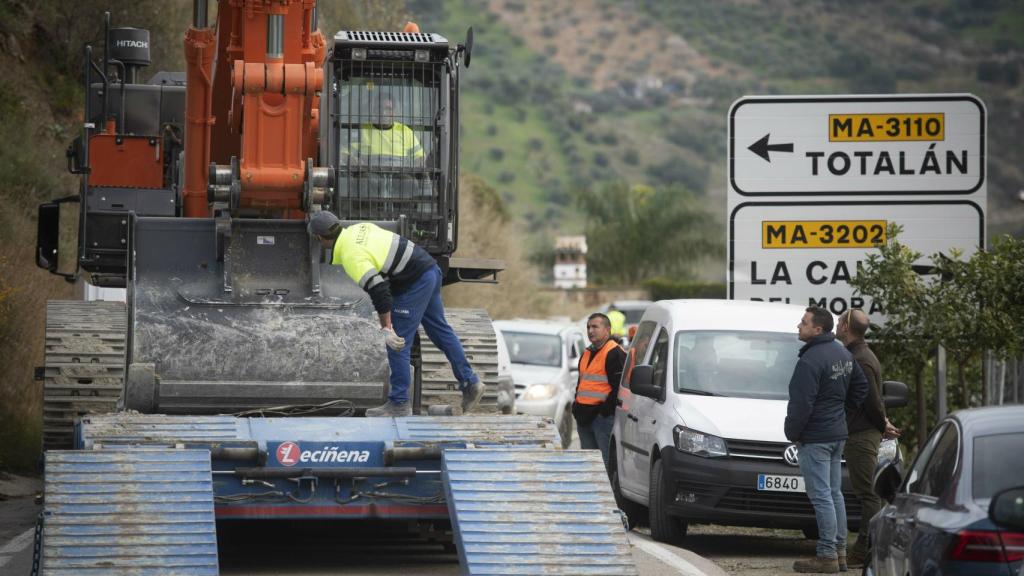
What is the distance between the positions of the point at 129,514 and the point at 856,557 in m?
5.94

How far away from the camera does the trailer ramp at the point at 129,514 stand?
8.73 meters

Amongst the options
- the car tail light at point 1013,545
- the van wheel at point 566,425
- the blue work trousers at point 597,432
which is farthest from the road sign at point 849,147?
the car tail light at point 1013,545

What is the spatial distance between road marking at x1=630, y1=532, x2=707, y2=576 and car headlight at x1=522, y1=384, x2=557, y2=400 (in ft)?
32.3

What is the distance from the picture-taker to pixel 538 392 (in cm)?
2369

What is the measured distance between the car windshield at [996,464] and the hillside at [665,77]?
415ft

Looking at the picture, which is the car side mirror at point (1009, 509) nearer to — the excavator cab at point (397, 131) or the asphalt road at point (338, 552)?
the asphalt road at point (338, 552)

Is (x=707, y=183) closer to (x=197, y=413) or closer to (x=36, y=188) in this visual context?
(x=36, y=188)

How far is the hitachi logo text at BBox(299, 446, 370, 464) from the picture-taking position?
995cm

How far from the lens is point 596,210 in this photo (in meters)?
110

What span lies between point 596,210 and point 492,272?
9448 centimetres

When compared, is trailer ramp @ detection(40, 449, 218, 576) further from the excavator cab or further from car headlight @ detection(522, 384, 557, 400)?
car headlight @ detection(522, 384, 557, 400)

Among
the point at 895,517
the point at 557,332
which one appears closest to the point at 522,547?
the point at 895,517

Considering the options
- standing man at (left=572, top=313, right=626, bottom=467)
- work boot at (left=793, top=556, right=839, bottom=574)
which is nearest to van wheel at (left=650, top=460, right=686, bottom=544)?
work boot at (left=793, top=556, right=839, bottom=574)

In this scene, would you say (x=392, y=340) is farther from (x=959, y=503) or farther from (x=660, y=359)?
(x=959, y=503)
